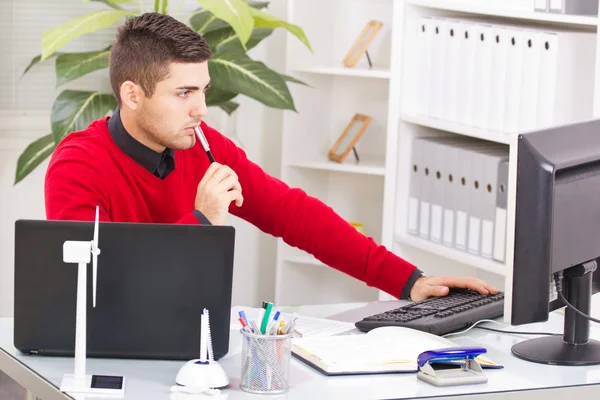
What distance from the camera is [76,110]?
10.4ft

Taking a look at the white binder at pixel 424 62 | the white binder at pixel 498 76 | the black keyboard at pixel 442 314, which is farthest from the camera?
the white binder at pixel 424 62

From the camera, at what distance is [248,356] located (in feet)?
5.35

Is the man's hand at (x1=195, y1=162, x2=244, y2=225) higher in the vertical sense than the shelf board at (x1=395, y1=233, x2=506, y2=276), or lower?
higher

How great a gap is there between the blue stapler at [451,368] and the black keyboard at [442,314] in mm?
215

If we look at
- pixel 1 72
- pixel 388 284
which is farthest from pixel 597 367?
pixel 1 72

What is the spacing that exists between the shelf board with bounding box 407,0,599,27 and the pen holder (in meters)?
1.53

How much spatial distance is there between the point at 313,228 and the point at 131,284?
0.79 meters

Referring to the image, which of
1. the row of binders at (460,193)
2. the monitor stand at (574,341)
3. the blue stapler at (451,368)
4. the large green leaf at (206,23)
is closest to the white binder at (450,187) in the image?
the row of binders at (460,193)

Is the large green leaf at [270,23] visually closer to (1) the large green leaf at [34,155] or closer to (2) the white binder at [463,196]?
(2) the white binder at [463,196]

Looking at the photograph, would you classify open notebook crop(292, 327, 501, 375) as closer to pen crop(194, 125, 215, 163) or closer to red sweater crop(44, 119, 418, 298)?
red sweater crop(44, 119, 418, 298)

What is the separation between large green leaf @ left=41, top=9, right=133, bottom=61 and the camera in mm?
3001

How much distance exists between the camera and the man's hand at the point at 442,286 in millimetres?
2217

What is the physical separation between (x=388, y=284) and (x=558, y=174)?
2.13ft

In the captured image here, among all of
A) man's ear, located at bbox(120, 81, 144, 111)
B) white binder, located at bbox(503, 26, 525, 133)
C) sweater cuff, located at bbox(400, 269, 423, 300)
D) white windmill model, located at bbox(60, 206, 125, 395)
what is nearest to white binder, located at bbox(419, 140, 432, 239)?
white binder, located at bbox(503, 26, 525, 133)
